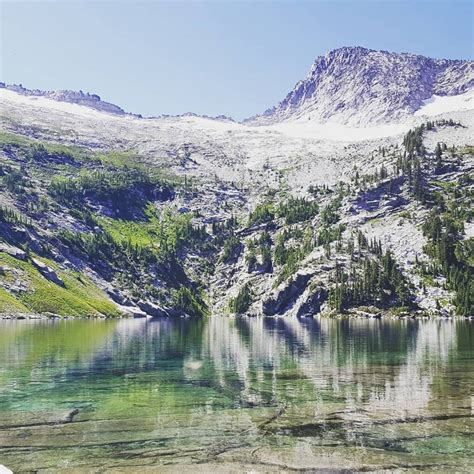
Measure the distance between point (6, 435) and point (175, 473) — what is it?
11.9m

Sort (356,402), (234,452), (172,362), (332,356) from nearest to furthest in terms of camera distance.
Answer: (234,452) < (356,402) < (172,362) < (332,356)

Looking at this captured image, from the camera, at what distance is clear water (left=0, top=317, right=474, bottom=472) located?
25266 mm

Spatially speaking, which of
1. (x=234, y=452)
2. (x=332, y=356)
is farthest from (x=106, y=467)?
(x=332, y=356)

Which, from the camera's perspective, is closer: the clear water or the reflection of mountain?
the clear water

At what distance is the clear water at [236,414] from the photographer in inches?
995

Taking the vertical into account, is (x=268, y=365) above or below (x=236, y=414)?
below

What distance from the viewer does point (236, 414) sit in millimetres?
34719

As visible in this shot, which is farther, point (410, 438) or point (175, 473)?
point (410, 438)

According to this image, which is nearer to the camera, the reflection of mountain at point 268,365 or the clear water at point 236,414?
the clear water at point 236,414

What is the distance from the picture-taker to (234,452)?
86.5ft

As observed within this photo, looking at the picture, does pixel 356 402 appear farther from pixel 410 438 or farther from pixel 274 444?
pixel 274 444

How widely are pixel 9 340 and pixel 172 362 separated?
39.9 meters

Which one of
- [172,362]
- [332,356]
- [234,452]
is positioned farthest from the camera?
[332,356]

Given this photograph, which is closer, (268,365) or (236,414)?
(236,414)
